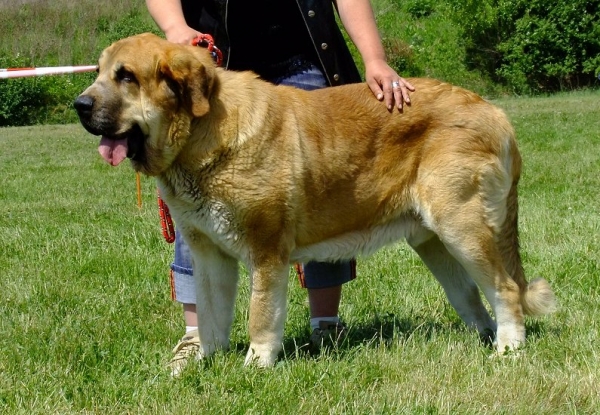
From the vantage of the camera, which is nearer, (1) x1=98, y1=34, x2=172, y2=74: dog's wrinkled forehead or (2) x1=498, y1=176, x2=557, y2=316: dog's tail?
(1) x1=98, y1=34, x2=172, y2=74: dog's wrinkled forehead

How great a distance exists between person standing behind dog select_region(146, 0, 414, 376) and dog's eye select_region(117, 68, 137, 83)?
0.65 metres

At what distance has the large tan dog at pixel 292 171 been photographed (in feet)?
12.3

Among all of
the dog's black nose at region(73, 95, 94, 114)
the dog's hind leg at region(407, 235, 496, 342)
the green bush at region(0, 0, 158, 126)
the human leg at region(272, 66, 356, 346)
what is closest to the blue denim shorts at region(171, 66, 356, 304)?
the human leg at region(272, 66, 356, 346)

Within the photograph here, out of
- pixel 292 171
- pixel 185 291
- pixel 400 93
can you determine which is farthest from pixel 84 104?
pixel 400 93

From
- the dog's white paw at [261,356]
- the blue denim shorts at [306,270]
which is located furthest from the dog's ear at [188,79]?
the dog's white paw at [261,356]

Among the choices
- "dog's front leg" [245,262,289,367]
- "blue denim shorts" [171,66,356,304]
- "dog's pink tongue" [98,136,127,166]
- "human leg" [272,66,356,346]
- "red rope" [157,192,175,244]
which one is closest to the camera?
"dog's pink tongue" [98,136,127,166]

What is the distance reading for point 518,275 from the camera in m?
4.44

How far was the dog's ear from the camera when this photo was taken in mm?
3666

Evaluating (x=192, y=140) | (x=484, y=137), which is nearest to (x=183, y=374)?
(x=192, y=140)

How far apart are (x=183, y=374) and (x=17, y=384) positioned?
70cm

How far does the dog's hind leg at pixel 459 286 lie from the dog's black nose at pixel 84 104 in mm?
1931

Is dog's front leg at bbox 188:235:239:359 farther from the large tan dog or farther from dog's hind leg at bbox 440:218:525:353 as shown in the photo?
dog's hind leg at bbox 440:218:525:353

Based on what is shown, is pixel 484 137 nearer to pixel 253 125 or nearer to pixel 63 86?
pixel 253 125

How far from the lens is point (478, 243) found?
4188 mm
